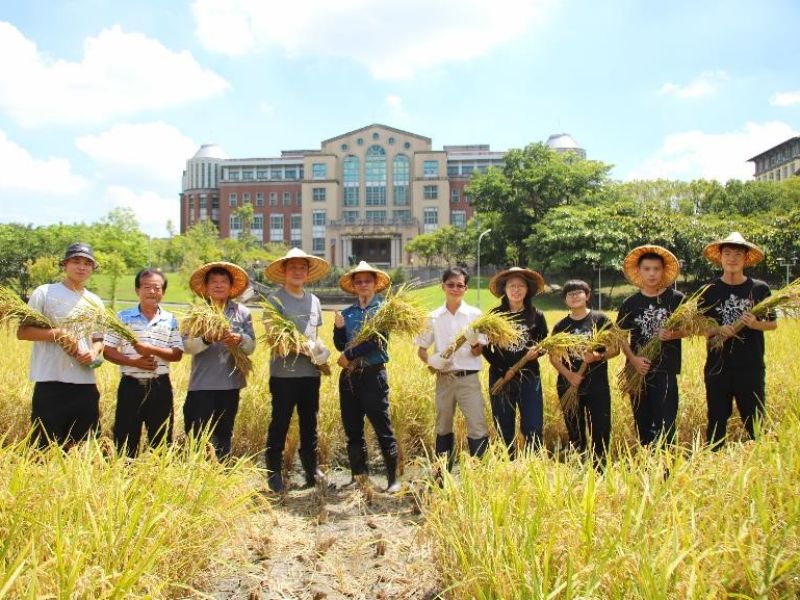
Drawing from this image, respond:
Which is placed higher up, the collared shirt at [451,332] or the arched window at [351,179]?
the arched window at [351,179]

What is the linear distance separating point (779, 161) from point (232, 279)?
74.0 metres

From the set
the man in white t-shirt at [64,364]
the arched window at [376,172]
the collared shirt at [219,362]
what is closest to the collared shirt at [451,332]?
the collared shirt at [219,362]

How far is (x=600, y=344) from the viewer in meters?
3.80

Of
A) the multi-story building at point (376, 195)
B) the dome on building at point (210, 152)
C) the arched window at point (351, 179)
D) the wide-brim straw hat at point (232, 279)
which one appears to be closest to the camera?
the wide-brim straw hat at point (232, 279)

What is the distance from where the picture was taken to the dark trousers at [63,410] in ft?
11.7

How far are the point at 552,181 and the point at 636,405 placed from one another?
1293 inches

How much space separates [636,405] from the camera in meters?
4.06

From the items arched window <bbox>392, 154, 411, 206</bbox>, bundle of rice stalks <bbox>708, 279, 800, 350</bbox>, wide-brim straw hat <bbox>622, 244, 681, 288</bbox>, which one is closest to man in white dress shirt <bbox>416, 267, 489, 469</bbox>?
wide-brim straw hat <bbox>622, 244, 681, 288</bbox>

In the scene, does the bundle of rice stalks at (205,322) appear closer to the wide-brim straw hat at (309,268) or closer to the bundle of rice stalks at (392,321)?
the wide-brim straw hat at (309,268)

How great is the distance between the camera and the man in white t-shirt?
3.56 m

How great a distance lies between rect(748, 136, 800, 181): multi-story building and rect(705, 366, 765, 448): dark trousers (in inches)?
2581

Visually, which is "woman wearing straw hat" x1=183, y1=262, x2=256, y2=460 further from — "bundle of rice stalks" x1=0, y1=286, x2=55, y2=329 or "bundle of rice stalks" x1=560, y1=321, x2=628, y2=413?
"bundle of rice stalks" x1=560, y1=321, x2=628, y2=413

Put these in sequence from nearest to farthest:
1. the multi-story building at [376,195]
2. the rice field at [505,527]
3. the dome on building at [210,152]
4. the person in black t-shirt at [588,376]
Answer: the rice field at [505,527], the person in black t-shirt at [588,376], the multi-story building at [376,195], the dome on building at [210,152]

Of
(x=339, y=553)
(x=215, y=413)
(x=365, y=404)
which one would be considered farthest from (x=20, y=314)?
(x=339, y=553)
